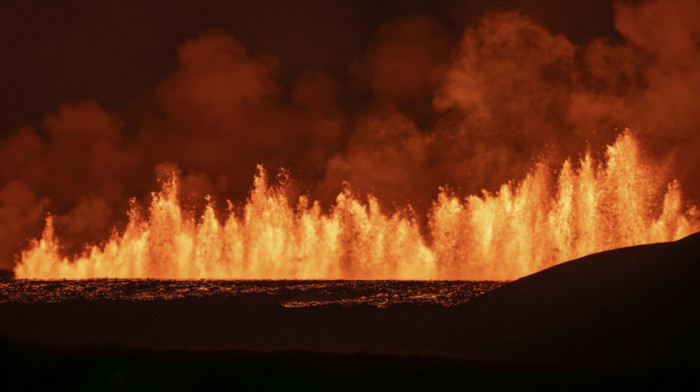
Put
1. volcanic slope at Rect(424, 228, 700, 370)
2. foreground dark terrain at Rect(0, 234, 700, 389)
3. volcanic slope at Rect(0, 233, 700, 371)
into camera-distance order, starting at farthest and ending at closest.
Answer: volcanic slope at Rect(0, 233, 700, 371)
volcanic slope at Rect(424, 228, 700, 370)
foreground dark terrain at Rect(0, 234, 700, 389)

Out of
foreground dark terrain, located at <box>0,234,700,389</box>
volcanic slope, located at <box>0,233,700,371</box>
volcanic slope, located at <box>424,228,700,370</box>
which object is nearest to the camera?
foreground dark terrain, located at <box>0,234,700,389</box>

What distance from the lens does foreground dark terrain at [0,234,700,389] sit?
1925 cm

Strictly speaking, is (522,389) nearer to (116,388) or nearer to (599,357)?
(599,357)

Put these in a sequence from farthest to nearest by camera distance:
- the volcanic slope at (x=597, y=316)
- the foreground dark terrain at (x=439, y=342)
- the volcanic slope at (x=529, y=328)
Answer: the volcanic slope at (x=529, y=328) → the volcanic slope at (x=597, y=316) → the foreground dark terrain at (x=439, y=342)

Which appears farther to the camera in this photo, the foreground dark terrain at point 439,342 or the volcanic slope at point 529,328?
the volcanic slope at point 529,328

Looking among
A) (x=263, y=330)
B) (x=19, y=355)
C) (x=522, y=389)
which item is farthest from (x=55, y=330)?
(x=522, y=389)

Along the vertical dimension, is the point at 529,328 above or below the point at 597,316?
below

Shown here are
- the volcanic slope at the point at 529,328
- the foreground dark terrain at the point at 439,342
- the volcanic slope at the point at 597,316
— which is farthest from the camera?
the volcanic slope at the point at 529,328

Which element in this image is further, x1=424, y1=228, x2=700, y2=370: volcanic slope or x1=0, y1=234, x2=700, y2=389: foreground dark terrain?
x1=424, y1=228, x2=700, y2=370: volcanic slope

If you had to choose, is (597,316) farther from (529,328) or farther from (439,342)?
(439,342)

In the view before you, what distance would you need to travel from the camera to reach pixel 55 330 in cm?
3509

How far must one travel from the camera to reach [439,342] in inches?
1115

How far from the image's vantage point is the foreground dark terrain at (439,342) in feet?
Answer: 63.2

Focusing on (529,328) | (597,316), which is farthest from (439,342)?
(597,316)
